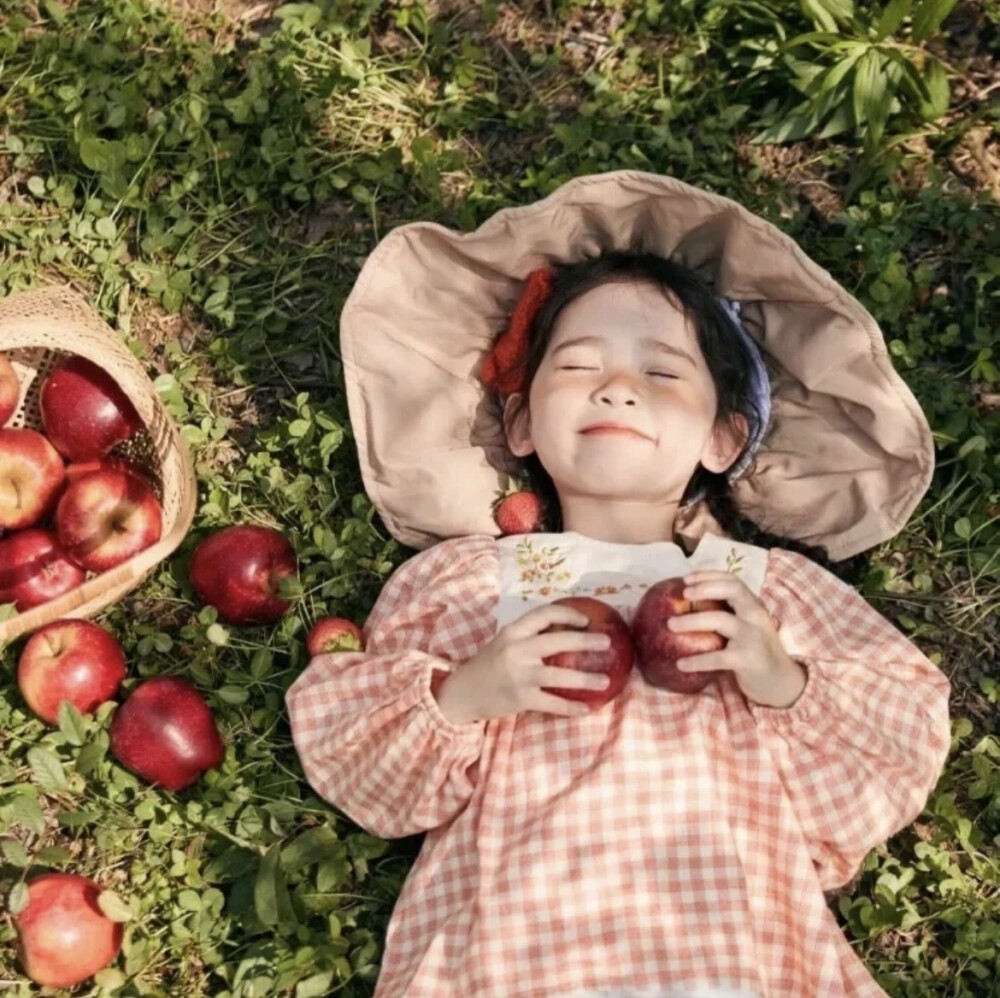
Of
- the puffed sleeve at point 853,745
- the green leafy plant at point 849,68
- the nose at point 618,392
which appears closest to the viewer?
the puffed sleeve at point 853,745

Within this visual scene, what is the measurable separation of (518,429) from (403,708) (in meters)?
0.82

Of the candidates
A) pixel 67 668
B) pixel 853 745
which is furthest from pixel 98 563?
pixel 853 745

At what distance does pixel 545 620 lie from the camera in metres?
2.92

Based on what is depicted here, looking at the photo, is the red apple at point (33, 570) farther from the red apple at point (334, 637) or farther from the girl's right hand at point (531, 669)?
the girl's right hand at point (531, 669)

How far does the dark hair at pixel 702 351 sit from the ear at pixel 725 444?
2cm

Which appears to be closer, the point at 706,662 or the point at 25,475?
the point at 706,662

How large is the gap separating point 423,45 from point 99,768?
2.39m

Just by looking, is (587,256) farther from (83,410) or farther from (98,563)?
(98,563)

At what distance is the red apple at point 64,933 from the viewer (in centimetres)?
310

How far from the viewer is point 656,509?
339 cm

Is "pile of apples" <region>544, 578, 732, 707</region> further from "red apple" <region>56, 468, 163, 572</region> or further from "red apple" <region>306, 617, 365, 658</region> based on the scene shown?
"red apple" <region>56, 468, 163, 572</region>

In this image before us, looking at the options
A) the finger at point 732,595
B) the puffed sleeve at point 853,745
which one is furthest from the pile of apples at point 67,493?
the puffed sleeve at point 853,745

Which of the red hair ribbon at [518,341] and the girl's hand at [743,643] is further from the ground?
the red hair ribbon at [518,341]

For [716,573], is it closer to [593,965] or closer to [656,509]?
[656,509]
